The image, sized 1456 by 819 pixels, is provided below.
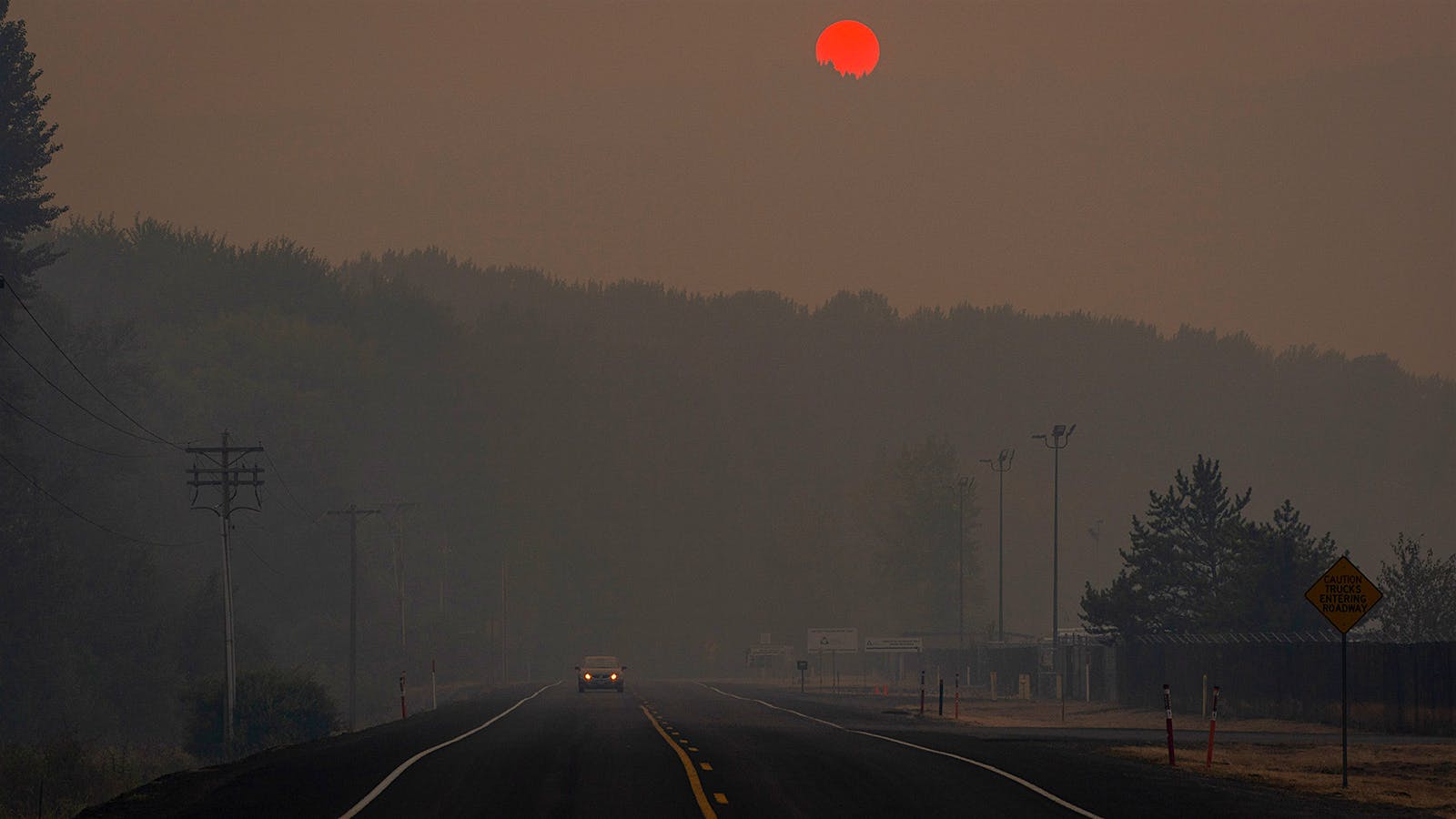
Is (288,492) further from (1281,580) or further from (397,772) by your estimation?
(397,772)

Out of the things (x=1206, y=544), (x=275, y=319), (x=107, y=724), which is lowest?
(x=107, y=724)

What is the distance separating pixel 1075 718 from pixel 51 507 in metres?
47.1

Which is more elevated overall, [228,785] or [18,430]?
[18,430]

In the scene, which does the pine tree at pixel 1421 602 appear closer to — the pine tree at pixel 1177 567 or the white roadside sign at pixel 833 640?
the pine tree at pixel 1177 567

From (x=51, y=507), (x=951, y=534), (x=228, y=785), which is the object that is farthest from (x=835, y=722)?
(x=951, y=534)

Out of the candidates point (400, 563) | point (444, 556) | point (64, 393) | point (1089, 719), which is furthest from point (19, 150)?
point (444, 556)

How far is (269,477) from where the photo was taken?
127 metres

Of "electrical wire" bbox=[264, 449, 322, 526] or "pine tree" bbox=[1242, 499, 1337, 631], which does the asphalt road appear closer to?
"pine tree" bbox=[1242, 499, 1337, 631]

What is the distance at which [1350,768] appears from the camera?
3750cm

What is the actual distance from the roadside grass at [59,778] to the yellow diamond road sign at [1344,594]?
78.0 feet

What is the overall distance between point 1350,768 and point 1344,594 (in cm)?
825

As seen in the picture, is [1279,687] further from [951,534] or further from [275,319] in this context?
[951,534]

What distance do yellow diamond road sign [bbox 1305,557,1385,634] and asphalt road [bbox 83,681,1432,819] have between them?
3.22m

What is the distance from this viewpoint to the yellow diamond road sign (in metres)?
30.6
